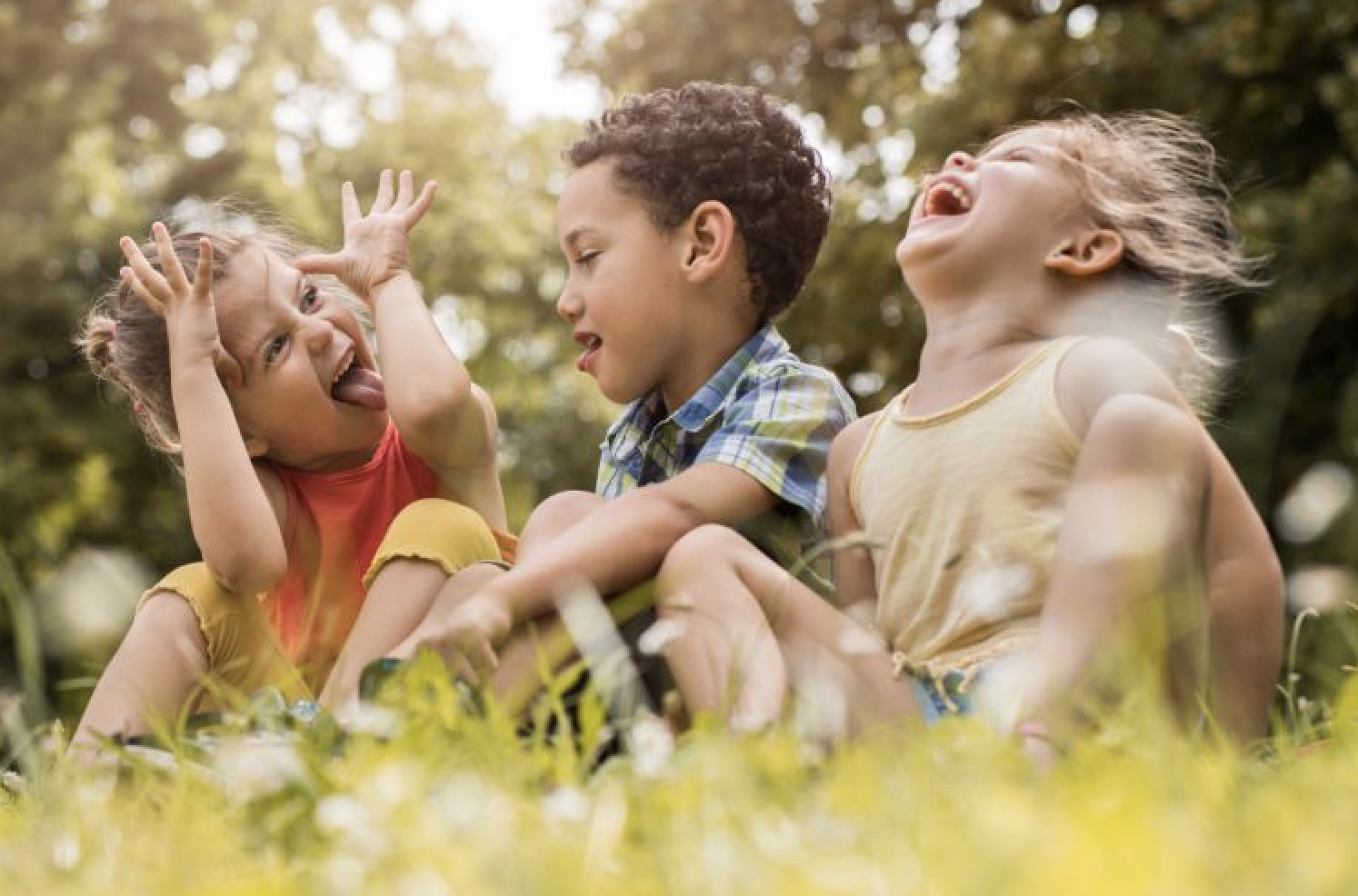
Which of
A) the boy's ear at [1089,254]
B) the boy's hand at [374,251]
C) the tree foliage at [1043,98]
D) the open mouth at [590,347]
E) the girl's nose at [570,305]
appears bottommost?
the tree foliage at [1043,98]

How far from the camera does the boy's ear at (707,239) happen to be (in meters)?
3.11

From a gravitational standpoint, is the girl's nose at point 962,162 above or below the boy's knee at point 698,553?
above

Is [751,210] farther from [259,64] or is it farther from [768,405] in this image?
[259,64]

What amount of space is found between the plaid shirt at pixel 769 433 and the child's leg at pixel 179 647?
751mm

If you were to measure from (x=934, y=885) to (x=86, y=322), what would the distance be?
10.1ft

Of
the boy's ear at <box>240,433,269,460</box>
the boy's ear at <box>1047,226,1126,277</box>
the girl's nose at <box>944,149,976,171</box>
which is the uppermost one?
the girl's nose at <box>944,149,976,171</box>

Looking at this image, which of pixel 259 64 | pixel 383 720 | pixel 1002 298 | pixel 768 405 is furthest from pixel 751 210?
pixel 259 64

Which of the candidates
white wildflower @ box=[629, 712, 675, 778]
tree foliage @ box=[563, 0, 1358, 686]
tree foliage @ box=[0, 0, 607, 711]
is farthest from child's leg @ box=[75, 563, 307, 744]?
tree foliage @ box=[0, 0, 607, 711]

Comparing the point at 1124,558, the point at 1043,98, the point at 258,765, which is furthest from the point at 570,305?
the point at 1043,98

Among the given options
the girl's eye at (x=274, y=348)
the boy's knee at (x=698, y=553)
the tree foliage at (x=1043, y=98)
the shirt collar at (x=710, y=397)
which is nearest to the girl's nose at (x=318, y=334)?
the girl's eye at (x=274, y=348)

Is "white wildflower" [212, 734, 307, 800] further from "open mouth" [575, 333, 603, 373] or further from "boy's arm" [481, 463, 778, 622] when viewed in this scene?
"open mouth" [575, 333, 603, 373]

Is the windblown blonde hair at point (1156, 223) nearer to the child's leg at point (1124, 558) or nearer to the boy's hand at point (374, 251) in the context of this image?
the child's leg at point (1124, 558)

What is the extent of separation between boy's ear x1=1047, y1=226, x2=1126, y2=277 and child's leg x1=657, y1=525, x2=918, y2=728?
0.69 meters

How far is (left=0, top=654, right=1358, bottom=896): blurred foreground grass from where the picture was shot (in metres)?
1.07
